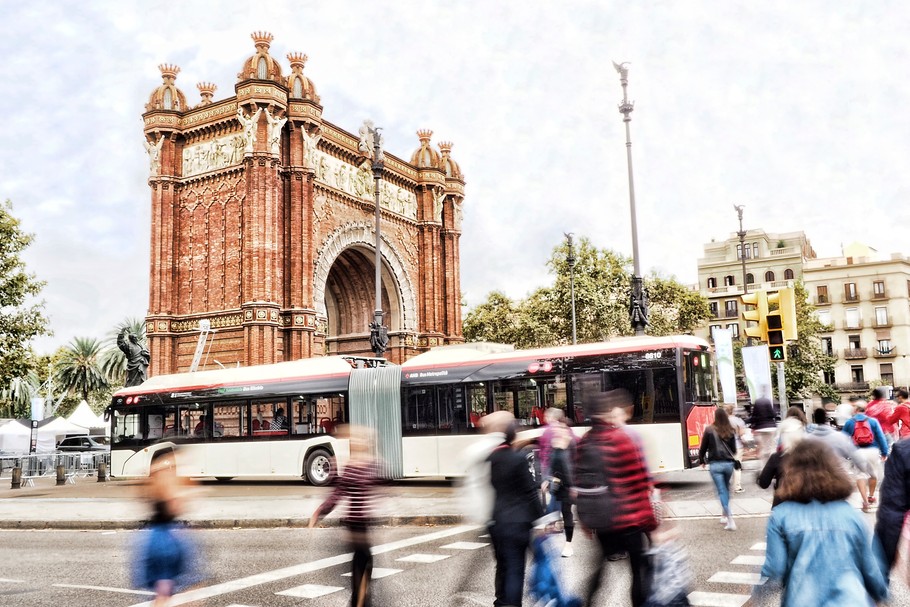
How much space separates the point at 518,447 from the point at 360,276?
36.1 metres

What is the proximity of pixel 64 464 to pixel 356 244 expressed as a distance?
15871 mm

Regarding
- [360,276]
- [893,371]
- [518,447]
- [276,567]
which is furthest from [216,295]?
[893,371]

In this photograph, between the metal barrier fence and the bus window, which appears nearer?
the bus window

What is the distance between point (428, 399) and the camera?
1900 cm

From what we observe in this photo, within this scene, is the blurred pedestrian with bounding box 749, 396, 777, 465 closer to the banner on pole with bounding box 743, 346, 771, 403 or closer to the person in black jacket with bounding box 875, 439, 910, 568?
the banner on pole with bounding box 743, 346, 771, 403

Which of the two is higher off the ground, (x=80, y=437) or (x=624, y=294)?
(x=624, y=294)

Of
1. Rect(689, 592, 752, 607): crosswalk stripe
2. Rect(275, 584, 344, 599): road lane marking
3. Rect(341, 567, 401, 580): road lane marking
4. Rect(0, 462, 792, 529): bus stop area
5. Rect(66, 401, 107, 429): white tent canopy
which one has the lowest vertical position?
Rect(0, 462, 792, 529): bus stop area

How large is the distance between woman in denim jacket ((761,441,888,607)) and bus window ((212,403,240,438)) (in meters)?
18.8

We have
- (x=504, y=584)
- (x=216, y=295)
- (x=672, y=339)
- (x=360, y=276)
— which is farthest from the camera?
(x=360, y=276)

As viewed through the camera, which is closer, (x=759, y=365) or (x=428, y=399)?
(x=428, y=399)

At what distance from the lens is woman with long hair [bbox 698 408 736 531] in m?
10.7

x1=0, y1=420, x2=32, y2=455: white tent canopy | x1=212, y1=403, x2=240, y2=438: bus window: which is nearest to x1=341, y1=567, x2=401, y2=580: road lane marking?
x1=212, y1=403, x2=240, y2=438: bus window

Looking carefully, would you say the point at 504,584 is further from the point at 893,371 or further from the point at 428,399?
the point at 893,371

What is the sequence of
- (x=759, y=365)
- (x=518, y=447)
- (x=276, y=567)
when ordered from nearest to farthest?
1. (x=518, y=447)
2. (x=276, y=567)
3. (x=759, y=365)
